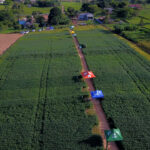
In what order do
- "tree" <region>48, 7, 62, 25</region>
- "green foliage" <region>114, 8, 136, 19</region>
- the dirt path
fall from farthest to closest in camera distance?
"green foliage" <region>114, 8, 136, 19</region>
"tree" <region>48, 7, 62, 25</region>
the dirt path

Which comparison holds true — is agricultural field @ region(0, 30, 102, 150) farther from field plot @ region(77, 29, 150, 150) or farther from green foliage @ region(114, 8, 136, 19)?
green foliage @ region(114, 8, 136, 19)

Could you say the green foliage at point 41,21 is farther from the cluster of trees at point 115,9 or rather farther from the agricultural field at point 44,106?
the agricultural field at point 44,106

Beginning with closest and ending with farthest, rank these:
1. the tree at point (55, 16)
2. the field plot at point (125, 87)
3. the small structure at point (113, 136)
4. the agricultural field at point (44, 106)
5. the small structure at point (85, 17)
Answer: the small structure at point (113, 136), the agricultural field at point (44, 106), the field plot at point (125, 87), the tree at point (55, 16), the small structure at point (85, 17)

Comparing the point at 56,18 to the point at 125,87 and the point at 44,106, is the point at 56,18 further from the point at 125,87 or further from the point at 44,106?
the point at 44,106

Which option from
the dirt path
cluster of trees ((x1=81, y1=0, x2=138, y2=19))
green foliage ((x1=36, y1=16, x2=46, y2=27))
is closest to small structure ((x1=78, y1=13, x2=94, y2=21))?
cluster of trees ((x1=81, y1=0, x2=138, y2=19))

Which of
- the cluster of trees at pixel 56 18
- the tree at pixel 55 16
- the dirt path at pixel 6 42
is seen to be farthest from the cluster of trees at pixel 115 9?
the dirt path at pixel 6 42

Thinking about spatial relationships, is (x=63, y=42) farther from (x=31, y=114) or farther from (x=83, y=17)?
(x=83, y=17)

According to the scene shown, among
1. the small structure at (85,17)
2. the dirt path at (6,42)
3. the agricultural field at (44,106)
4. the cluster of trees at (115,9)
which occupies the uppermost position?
the cluster of trees at (115,9)
